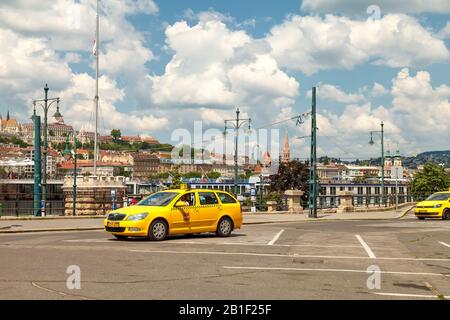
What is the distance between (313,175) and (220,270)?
23.3 metres

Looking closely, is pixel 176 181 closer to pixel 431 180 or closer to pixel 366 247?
pixel 366 247

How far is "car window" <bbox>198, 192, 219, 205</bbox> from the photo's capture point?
17913 millimetres

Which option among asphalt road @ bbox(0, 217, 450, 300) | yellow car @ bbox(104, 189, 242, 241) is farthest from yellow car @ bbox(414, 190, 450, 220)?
yellow car @ bbox(104, 189, 242, 241)

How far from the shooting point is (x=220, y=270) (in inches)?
419

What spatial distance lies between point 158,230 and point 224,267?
580 cm

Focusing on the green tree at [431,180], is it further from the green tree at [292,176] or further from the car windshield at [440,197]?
the car windshield at [440,197]

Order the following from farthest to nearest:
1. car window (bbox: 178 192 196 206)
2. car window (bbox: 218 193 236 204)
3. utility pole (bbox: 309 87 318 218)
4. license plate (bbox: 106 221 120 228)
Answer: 1. utility pole (bbox: 309 87 318 218)
2. car window (bbox: 218 193 236 204)
3. car window (bbox: 178 192 196 206)
4. license plate (bbox: 106 221 120 228)

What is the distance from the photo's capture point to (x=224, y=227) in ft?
60.5

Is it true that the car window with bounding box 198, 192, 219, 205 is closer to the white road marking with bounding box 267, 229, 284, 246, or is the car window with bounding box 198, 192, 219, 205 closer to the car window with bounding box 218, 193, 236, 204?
the car window with bounding box 218, 193, 236, 204

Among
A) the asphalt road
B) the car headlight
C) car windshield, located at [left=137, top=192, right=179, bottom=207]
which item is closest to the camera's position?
the asphalt road

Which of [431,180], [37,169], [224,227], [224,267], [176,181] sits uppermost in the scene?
[37,169]

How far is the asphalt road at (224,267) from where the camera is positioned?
27.1ft

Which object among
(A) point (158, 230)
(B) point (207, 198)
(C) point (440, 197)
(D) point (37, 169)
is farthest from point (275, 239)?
(D) point (37, 169)
